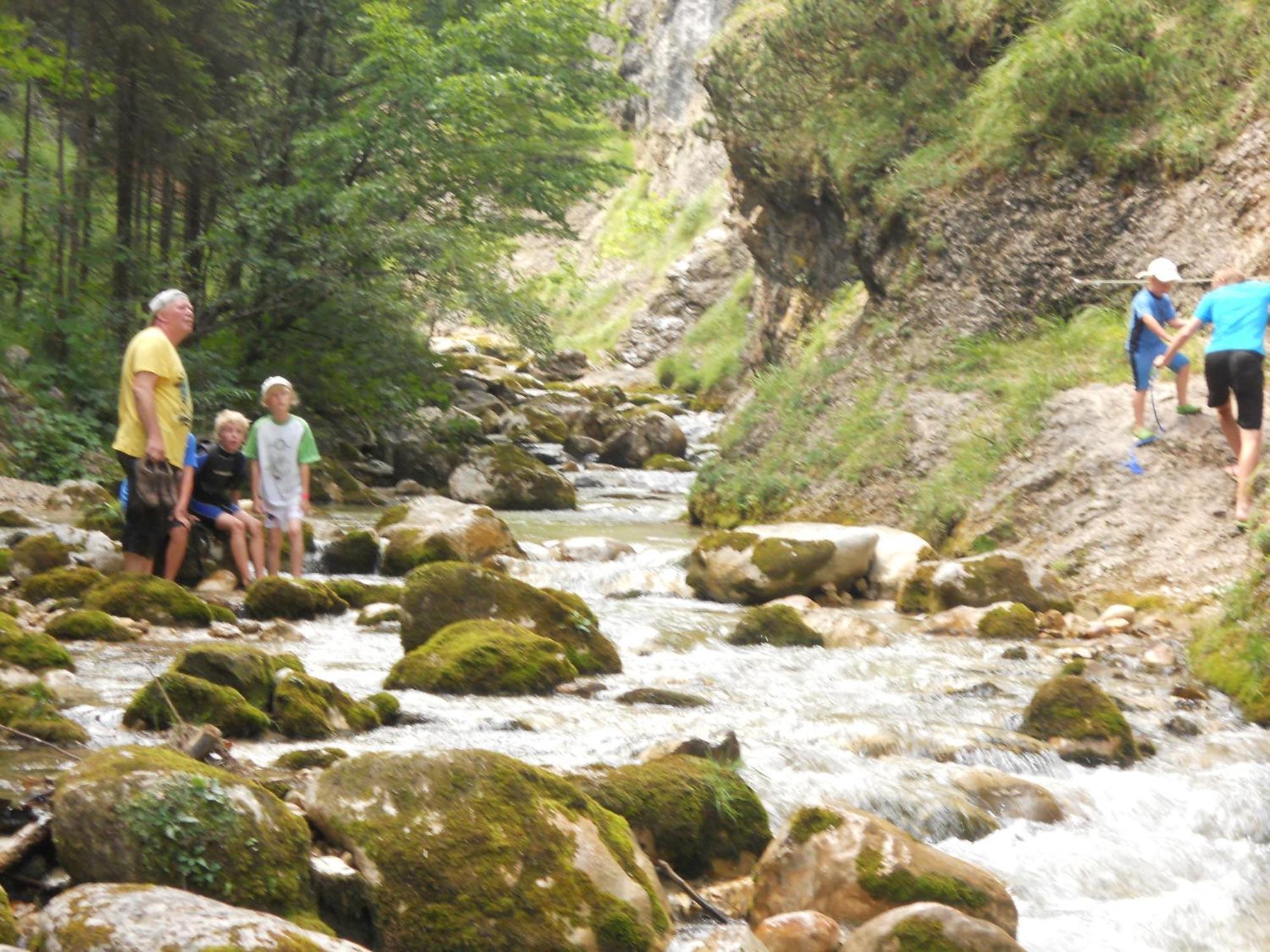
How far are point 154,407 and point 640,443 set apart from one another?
54.5 ft

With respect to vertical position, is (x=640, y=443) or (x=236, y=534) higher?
(x=236, y=534)

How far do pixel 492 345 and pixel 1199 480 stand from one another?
32.4 m

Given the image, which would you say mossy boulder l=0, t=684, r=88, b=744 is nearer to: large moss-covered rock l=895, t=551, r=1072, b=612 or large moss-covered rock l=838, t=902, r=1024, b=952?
large moss-covered rock l=838, t=902, r=1024, b=952

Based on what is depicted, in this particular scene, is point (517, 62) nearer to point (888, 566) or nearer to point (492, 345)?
point (888, 566)

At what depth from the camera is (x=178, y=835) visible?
3703 mm

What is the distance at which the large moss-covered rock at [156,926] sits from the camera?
10.2 ft

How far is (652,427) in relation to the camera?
2552 centimetres

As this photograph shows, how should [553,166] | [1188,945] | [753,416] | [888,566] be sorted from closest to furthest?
[1188,945], [888,566], [753,416], [553,166]

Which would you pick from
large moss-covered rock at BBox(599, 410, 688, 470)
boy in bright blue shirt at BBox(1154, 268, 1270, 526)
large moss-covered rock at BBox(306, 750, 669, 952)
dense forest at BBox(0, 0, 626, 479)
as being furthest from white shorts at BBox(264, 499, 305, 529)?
large moss-covered rock at BBox(599, 410, 688, 470)

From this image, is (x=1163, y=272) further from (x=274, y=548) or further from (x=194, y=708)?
(x=194, y=708)

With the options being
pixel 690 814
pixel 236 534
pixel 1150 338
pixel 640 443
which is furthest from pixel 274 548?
pixel 640 443

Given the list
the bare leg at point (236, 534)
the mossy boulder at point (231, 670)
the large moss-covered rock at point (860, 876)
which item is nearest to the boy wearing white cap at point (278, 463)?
the bare leg at point (236, 534)

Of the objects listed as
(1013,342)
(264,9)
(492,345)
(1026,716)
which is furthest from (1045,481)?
(492,345)

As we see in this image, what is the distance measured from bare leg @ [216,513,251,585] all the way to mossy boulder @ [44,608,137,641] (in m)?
2.04
